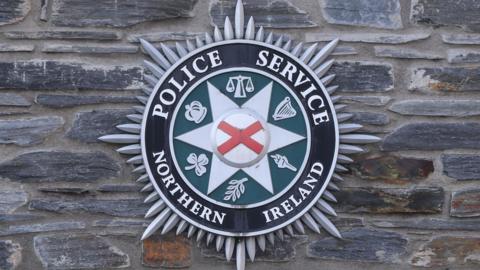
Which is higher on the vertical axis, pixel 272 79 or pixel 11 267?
pixel 272 79

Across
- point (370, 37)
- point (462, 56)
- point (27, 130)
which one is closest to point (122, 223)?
point (27, 130)

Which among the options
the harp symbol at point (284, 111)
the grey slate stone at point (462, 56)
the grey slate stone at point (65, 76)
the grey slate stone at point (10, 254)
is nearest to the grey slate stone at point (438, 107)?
the grey slate stone at point (462, 56)

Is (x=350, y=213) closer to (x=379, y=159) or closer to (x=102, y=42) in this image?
(x=379, y=159)

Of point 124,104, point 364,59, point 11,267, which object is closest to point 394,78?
point 364,59

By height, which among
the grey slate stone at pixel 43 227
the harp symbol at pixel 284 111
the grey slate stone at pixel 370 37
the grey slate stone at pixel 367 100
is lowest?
the grey slate stone at pixel 43 227

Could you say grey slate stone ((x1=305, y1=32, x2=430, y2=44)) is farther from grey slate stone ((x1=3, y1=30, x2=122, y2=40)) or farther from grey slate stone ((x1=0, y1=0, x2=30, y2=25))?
grey slate stone ((x1=0, y1=0, x2=30, y2=25))

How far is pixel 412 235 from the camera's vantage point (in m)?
3.39

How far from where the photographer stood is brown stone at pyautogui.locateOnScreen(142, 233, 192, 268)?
3340 mm

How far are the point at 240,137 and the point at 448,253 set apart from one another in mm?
912

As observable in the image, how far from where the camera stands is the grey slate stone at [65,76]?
334cm

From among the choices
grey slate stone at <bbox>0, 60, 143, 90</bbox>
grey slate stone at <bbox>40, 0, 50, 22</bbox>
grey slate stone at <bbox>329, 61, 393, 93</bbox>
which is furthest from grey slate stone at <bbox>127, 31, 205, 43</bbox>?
grey slate stone at <bbox>329, 61, 393, 93</bbox>

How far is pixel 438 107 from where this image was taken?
3.39 meters

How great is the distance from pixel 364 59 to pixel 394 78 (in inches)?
5.3

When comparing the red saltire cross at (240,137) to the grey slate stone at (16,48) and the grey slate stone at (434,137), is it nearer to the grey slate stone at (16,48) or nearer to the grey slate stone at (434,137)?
the grey slate stone at (434,137)
